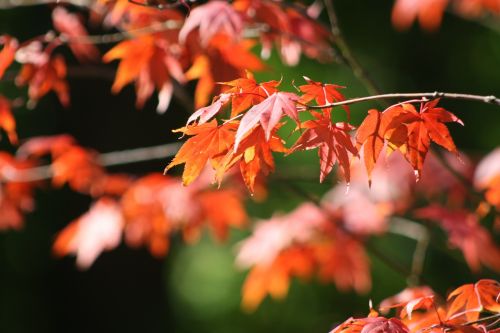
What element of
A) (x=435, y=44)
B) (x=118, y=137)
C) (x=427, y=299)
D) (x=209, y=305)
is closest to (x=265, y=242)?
(x=427, y=299)

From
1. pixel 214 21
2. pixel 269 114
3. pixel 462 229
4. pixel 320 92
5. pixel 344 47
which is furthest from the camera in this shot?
pixel 462 229

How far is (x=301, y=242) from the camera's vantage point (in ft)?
6.79

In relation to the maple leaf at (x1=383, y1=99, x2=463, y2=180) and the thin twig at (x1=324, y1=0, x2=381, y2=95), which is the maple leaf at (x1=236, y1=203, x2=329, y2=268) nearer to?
the thin twig at (x1=324, y1=0, x2=381, y2=95)

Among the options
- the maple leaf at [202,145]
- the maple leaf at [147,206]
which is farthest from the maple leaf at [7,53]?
the maple leaf at [147,206]

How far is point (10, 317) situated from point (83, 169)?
9.93ft

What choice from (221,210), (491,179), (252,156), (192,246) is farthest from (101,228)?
(192,246)

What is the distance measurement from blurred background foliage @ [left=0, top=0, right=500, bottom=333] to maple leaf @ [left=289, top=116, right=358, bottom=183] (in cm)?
127

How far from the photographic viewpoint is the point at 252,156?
91cm

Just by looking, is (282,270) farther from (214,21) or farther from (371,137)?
(371,137)

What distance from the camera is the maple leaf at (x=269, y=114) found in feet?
2.64

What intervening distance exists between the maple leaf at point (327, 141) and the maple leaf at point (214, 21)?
40 centimetres

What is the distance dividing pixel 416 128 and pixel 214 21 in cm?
48

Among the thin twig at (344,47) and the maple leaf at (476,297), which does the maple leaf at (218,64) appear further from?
the maple leaf at (476,297)

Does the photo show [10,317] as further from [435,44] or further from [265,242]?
[435,44]
